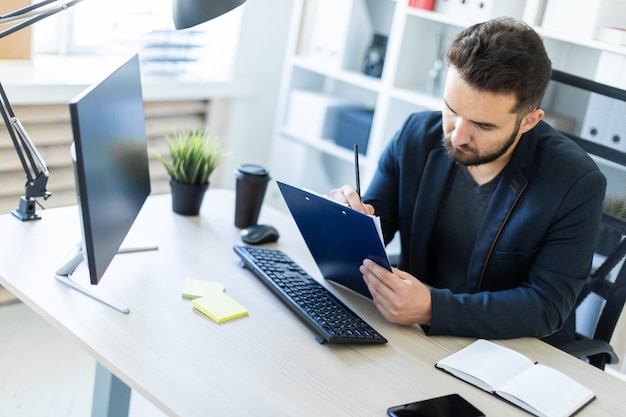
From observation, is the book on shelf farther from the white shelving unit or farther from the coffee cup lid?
the white shelving unit

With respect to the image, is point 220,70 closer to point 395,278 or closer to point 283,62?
point 283,62

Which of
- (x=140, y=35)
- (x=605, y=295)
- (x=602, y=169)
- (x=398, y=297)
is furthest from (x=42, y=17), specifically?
(x=140, y=35)

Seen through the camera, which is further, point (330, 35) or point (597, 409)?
point (330, 35)

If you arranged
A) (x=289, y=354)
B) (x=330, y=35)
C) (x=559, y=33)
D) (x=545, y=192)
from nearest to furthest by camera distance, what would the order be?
(x=289, y=354) < (x=545, y=192) < (x=559, y=33) < (x=330, y=35)

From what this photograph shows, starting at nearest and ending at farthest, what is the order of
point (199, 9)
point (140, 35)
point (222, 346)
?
point (222, 346), point (199, 9), point (140, 35)

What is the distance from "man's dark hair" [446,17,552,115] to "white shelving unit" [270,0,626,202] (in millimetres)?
947

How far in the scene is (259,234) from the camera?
191cm

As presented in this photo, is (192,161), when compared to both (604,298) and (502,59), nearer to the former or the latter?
(502,59)

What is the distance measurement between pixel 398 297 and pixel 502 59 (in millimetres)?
544

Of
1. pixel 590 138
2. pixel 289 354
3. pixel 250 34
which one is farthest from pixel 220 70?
pixel 289 354

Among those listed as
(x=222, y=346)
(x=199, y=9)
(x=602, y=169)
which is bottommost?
(x=222, y=346)

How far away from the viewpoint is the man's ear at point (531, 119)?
1.76 meters

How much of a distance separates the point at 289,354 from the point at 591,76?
1.88 metres

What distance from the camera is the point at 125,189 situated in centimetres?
156
